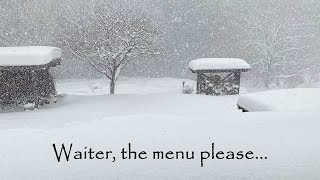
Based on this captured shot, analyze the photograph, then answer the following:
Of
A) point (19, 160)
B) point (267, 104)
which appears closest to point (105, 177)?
point (19, 160)

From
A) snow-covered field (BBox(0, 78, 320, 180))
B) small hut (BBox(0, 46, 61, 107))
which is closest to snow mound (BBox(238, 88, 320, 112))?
snow-covered field (BBox(0, 78, 320, 180))

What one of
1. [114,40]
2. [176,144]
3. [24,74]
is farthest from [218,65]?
[176,144]

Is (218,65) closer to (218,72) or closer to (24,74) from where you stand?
(218,72)

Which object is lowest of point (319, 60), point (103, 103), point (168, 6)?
point (103, 103)

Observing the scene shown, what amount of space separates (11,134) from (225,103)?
1212cm

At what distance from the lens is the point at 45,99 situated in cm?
→ 1564

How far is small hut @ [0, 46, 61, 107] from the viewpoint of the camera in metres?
13.9

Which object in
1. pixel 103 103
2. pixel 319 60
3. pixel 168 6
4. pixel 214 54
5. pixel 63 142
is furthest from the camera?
pixel 168 6

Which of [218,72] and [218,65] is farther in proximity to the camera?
[218,72]

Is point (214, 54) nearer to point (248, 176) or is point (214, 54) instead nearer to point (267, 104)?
point (267, 104)

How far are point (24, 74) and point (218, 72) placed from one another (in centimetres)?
910

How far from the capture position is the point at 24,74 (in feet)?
49.1

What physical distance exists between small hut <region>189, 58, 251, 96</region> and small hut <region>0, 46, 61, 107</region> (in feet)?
22.6

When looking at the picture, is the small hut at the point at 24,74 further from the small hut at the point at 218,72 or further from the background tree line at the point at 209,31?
the background tree line at the point at 209,31
